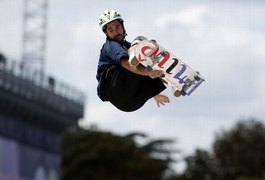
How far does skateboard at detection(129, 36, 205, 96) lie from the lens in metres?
20.7

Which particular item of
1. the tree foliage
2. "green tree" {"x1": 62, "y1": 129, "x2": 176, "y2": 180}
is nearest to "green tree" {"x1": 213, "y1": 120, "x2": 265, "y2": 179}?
the tree foliage

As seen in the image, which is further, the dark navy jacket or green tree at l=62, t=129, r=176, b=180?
green tree at l=62, t=129, r=176, b=180

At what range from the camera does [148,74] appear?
2039 centimetres

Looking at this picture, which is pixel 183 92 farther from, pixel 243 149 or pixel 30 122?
pixel 243 149

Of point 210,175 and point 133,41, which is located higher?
point 210,175

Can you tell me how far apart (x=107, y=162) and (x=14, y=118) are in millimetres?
46834

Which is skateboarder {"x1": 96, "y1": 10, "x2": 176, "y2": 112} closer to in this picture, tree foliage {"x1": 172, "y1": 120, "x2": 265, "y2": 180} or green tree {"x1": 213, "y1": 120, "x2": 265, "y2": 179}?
tree foliage {"x1": 172, "y1": 120, "x2": 265, "y2": 180}

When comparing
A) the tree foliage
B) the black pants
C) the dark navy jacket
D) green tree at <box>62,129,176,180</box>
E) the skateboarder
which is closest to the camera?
the dark navy jacket

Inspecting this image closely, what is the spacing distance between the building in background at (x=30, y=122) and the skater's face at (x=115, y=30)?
4194 cm

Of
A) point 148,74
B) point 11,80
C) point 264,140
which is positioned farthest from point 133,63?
point 264,140

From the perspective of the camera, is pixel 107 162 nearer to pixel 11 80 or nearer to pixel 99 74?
pixel 11 80

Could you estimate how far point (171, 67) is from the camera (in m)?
20.9

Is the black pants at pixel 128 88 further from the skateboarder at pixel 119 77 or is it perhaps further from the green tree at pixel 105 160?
the green tree at pixel 105 160

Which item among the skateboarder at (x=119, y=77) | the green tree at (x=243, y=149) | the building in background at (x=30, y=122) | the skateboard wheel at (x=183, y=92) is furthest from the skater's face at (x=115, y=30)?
the green tree at (x=243, y=149)
